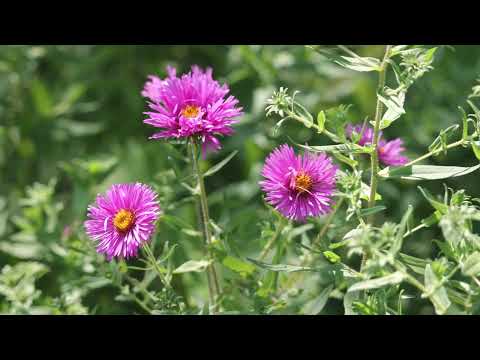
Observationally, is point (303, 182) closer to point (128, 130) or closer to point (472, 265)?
point (472, 265)

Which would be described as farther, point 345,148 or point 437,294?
point 345,148

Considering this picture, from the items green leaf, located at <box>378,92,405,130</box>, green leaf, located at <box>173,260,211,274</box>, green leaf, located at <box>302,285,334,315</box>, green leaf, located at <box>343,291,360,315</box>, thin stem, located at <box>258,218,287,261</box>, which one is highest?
green leaf, located at <box>378,92,405,130</box>

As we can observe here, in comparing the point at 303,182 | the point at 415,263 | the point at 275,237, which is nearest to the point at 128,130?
the point at 275,237

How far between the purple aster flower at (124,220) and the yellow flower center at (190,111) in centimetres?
11

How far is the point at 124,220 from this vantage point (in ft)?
2.50

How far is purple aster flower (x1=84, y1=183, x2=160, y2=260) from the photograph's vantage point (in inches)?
29.4

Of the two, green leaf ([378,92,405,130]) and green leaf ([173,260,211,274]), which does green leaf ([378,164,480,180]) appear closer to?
green leaf ([378,92,405,130])

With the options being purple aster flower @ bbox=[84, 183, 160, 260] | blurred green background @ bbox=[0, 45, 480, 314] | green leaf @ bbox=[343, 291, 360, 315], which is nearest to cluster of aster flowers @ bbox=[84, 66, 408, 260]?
purple aster flower @ bbox=[84, 183, 160, 260]

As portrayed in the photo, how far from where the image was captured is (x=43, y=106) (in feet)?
5.55

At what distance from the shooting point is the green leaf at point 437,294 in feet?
2.06

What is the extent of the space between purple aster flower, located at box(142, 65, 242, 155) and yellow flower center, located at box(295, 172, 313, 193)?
10 cm

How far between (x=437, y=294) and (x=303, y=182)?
0.21 meters

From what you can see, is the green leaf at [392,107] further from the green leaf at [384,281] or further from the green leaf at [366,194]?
the green leaf at [384,281]

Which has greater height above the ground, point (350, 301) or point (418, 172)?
point (418, 172)
